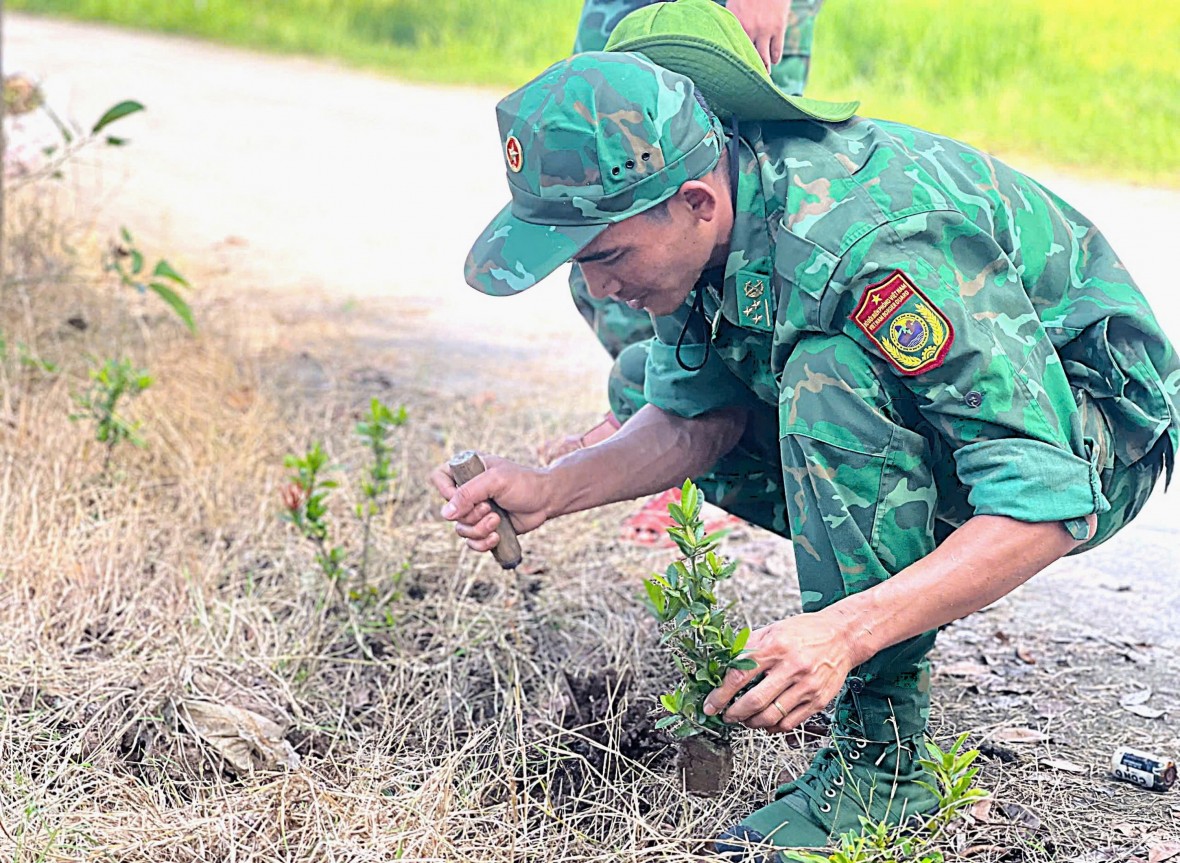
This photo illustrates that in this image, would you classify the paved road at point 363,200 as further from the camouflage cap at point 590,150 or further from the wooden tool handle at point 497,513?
the camouflage cap at point 590,150

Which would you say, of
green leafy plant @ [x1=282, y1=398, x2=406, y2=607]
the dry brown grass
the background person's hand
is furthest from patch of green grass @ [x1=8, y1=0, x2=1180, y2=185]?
green leafy plant @ [x1=282, y1=398, x2=406, y2=607]

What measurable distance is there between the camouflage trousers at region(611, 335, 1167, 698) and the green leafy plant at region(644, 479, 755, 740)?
151mm

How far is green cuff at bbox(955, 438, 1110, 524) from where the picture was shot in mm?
1766

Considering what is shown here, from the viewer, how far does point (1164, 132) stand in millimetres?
7008

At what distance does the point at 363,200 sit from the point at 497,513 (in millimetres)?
5166

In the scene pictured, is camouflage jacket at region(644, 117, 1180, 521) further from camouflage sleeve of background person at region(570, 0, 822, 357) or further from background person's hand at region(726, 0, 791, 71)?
camouflage sleeve of background person at region(570, 0, 822, 357)

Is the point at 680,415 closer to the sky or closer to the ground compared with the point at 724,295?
closer to the ground

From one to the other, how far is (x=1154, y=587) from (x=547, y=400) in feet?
5.95

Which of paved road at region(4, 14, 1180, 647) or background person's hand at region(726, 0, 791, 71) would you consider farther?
paved road at region(4, 14, 1180, 647)

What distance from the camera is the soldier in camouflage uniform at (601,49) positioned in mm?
2508

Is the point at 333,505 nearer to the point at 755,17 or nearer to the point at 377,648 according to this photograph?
the point at 377,648

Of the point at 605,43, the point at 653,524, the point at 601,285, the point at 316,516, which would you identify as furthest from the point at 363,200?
the point at 601,285

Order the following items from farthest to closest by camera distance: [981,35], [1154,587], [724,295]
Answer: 1. [981,35]
2. [1154,587]
3. [724,295]

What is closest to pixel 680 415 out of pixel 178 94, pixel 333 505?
pixel 333 505
